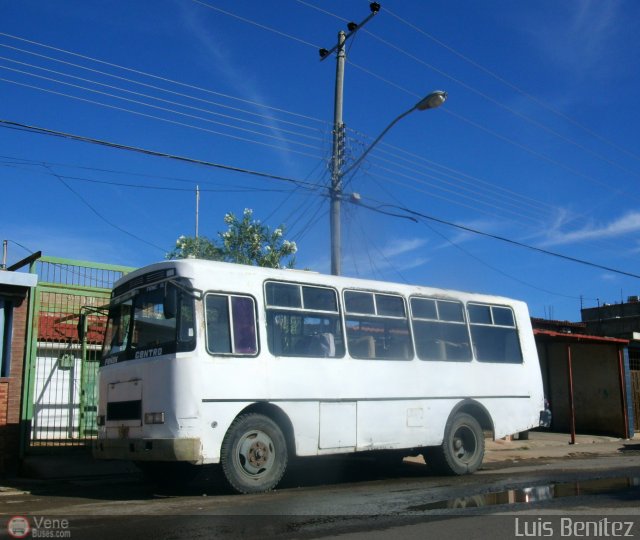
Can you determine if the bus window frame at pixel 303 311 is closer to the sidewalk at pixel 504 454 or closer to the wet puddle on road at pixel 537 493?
the wet puddle on road at pixel 537 493

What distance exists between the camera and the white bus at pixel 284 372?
9289 millimetres

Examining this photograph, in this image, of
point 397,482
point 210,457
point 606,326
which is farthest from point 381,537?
point 606,326

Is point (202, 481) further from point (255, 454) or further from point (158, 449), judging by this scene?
point (158, 449)

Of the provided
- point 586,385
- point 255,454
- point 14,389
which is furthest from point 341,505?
point 586,385

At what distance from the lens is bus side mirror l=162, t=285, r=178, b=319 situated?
9.38m

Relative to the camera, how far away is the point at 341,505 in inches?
339

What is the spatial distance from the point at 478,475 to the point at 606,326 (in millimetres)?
33434

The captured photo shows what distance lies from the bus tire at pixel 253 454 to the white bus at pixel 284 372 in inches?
0.6

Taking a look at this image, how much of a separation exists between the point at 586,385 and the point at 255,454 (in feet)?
63.8

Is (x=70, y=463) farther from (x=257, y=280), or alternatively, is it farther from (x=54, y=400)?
(x=257, y=280)

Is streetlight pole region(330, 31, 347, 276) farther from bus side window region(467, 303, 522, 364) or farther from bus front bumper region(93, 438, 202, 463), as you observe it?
bus front bumper region(93, 438, 202, 463)

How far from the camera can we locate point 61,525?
7254 mm

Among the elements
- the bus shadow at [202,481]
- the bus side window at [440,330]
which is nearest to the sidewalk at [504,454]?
the bus shadow at [202,481]

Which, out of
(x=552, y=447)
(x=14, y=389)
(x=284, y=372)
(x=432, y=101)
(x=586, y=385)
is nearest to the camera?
(x=284, y=372)
